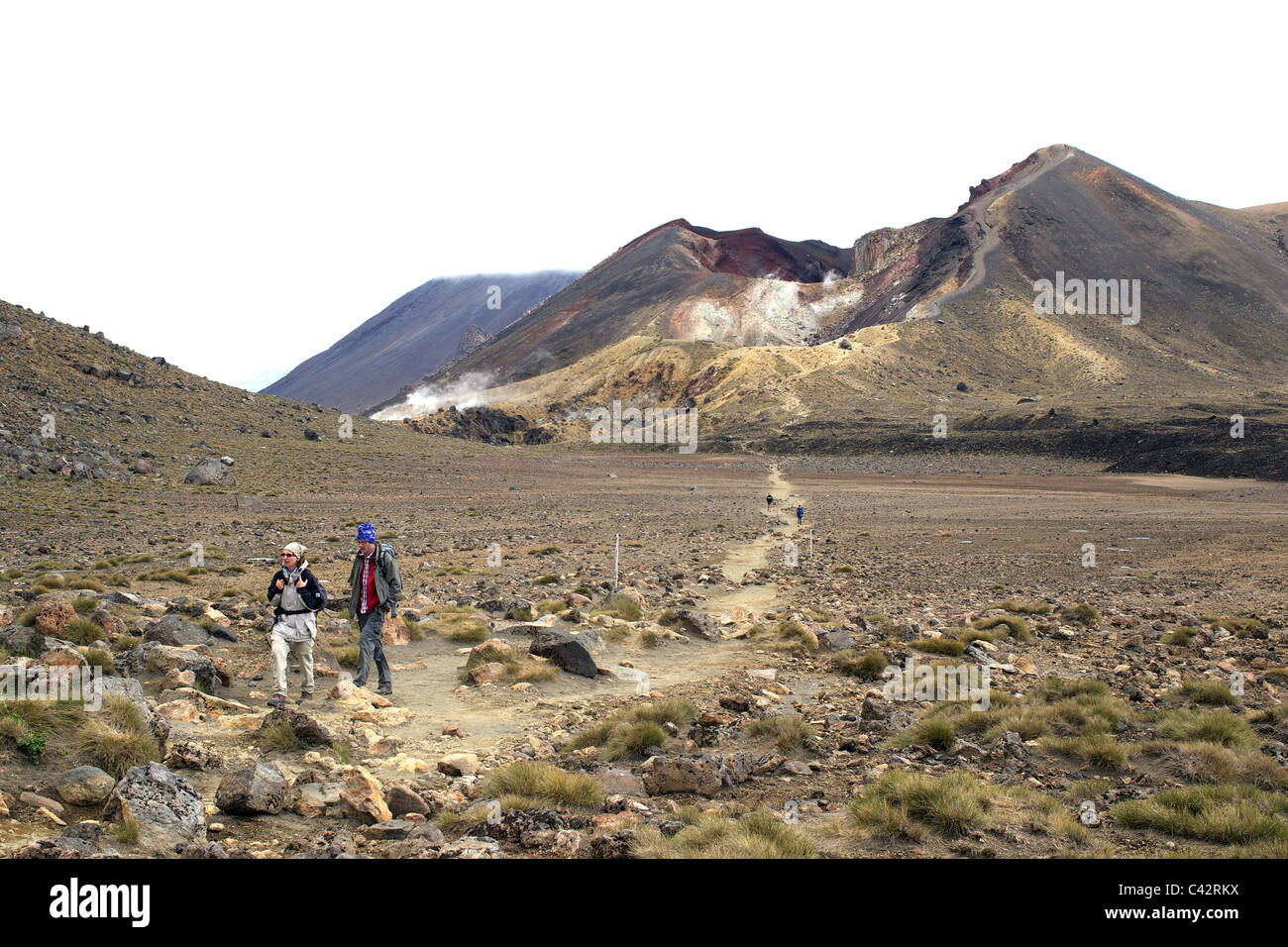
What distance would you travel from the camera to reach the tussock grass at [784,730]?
711cm

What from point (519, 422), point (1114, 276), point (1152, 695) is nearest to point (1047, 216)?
point (1114, 276)

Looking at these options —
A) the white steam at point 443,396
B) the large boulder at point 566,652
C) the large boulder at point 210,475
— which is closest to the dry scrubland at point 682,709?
the large boulder at point 566,652

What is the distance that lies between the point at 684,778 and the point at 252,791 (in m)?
2.95

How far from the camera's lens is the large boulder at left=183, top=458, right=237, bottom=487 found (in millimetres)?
36844

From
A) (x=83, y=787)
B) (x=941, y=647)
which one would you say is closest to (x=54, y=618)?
(x=83, y=787)

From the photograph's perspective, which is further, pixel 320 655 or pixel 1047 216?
pixel 1047 216

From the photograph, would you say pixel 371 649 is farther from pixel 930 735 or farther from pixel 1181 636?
pixel 1181 636

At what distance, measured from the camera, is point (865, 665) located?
10.0 m

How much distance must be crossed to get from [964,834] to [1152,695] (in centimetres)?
482

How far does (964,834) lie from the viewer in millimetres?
5074

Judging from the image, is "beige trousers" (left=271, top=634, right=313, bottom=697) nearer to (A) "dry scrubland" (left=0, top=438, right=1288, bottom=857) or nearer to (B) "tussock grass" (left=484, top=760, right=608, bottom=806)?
(A) "dry scrubland" (left=0, top=438, right=1288, bottom=857)

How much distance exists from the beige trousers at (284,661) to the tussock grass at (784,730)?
442 centimetres

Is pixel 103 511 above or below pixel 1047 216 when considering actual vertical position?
below

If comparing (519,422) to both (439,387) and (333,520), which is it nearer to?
(439,387)
